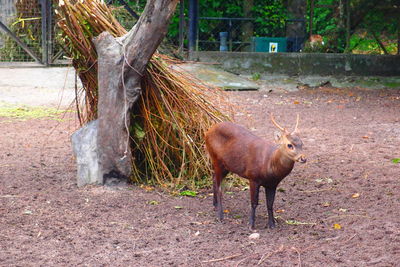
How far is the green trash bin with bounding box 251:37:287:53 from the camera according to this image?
1310 centimetres

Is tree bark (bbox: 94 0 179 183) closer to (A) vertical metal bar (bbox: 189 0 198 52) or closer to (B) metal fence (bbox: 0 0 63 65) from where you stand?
(B) metal fence (bbox: 0 0 63 65)

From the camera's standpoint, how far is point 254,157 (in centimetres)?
405

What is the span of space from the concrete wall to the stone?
773cm

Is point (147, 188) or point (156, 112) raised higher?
point (156, 112)

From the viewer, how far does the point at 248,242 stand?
12.7 feet

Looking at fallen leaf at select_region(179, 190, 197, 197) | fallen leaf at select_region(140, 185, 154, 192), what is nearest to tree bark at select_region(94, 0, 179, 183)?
fallen leaf at select_region(140, 185, 154, 192)

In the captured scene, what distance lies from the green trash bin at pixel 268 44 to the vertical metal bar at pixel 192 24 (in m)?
1.30

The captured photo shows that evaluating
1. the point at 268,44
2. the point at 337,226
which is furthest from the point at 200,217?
the point at 268,44

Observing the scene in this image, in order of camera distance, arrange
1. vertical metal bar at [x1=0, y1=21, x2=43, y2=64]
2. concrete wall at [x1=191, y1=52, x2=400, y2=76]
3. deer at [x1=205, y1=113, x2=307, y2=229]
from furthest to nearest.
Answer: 1. concrete wall at [x1=191, y1=52, x2=400, y2=76]
2. vertical metal bar at [x1=0, y1=21, x2=43, y2=64]
3. deer at [x1=205, y1=113, x2=307, y2=229]

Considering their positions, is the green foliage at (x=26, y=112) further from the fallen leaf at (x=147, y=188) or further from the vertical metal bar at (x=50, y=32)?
the fallen leaf at (x=147, y=188)

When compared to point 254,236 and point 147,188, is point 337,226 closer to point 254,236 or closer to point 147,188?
point 254,236

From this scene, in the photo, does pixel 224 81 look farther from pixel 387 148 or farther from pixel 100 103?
pixel 100 103

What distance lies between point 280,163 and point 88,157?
76.9 inches

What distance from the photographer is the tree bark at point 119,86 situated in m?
4.90
